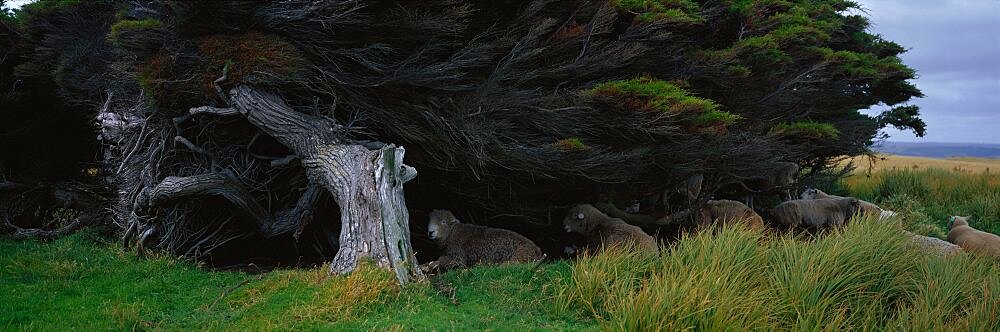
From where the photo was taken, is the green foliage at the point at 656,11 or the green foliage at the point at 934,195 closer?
the green foliage at the point at 656,11

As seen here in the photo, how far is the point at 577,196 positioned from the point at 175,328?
22.7ft

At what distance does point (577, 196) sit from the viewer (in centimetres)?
1202

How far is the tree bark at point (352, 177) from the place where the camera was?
24.6ft

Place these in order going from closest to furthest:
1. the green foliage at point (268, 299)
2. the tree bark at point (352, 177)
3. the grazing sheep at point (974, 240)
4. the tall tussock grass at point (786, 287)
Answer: the tall tussock grass at point (786, 287) < the green foliage at point (268, 299) < the tree bark at point (352, 177) < the grazing sheep at point (974, 240)

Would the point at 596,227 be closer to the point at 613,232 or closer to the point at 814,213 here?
the point at 613,232

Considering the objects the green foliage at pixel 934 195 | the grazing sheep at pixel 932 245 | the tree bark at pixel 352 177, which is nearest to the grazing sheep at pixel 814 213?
the green foliage at pixel 934 195

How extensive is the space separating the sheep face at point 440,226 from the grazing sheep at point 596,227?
1.90 meters

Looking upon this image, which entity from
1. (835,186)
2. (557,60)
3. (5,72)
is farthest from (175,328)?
(835,186)

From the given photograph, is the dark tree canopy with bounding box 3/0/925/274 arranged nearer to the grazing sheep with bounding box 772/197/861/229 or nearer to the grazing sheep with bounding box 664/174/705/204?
the grazing sheep with bounding box 664/174/705/204

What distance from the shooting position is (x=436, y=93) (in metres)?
9.74

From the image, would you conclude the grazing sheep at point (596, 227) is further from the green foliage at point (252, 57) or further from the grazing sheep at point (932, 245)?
the green foliage at point (252, 57)

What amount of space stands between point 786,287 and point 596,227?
4692mm

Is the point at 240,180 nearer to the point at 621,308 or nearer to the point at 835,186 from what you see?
the point at 621,308

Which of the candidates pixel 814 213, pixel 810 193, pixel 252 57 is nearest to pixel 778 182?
pixel 810 193
